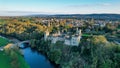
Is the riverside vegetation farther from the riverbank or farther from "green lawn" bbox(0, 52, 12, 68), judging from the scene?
"green lawn" bbox(0, 52, 12, 68)

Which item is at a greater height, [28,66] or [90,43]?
[90,43]

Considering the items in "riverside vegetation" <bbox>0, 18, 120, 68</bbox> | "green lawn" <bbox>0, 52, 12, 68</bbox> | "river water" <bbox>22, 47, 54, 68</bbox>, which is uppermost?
"riverside vegetation" <bbox>0, 18, 120, 68</bbox>

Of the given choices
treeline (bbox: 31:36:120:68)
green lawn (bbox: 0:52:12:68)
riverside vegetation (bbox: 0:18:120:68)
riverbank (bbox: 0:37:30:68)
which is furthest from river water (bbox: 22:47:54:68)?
green lawn (bbox: 0:52:12:68)

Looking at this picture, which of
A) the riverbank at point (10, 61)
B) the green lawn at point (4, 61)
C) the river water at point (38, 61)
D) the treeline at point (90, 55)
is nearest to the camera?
the treeline at point (90, 55)

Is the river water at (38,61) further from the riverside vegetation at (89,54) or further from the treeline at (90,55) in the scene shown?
the treeline at (90,55)

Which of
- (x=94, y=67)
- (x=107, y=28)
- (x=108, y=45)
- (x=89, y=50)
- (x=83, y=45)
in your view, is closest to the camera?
(x=94, y=67)

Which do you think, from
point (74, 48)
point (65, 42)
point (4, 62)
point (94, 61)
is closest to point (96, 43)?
point (94, 61)

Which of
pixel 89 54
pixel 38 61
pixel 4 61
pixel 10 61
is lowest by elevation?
pixel 38 61

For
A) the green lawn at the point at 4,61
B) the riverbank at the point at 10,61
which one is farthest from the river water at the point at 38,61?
the green lawn at the point at 4,61

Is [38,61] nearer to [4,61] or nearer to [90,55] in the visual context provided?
[4,61]

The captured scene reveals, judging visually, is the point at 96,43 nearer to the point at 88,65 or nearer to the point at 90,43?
the point at 90,43

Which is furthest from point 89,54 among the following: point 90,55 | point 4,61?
point 4,61
